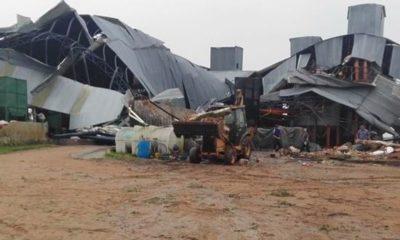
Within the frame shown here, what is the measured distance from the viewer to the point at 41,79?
36969mm

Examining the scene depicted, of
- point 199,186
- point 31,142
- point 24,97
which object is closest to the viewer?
point 199,186

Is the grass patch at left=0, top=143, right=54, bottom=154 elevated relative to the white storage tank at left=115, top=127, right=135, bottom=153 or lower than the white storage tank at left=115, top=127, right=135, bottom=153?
lower

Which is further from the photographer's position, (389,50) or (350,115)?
(389,50)

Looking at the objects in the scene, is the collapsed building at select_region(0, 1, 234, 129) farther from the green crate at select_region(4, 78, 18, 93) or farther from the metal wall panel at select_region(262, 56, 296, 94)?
the metal wall panel at select_region(262, 56, 296, 94)

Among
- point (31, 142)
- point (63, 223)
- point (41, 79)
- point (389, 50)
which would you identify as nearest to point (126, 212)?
point (63, 223)

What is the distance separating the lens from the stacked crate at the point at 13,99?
3077 cm

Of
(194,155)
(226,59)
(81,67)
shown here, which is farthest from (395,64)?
(226,59)

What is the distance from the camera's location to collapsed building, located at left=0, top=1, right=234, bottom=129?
35.3 meters

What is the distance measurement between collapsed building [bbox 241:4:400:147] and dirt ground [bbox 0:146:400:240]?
676 inches

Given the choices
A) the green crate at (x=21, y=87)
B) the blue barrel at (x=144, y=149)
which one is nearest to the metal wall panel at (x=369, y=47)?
the blue barrel at (x=144, y=149)

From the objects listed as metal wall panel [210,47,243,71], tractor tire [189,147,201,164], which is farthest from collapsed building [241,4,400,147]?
metal wall panel [210,47,243,71]

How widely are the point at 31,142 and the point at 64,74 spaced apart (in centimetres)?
1287

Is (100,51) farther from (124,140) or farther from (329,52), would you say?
(124,140)

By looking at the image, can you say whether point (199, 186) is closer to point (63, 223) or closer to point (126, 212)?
point (126, 212)
